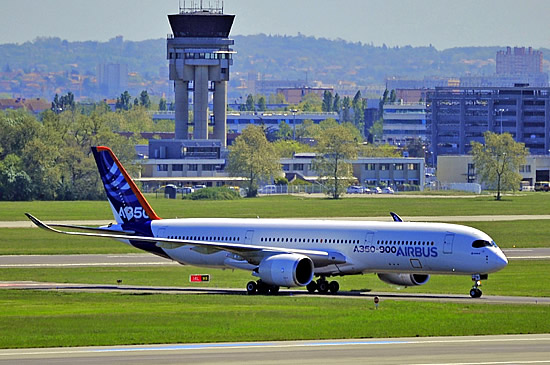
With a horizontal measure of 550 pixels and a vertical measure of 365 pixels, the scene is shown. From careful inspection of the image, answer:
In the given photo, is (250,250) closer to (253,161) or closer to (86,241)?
(86,241)

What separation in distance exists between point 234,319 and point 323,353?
9205 millimetres

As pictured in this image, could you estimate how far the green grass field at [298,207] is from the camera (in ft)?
456

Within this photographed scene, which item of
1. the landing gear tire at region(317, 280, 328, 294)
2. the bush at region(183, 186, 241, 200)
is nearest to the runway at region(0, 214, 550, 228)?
the bush at region(183, 186, 241, 200)

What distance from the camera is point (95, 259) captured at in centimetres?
8762

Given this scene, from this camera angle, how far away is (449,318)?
5012cm

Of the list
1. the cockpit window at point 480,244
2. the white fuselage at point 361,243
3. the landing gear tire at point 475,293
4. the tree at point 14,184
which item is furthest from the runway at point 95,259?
the tree at point 14,184

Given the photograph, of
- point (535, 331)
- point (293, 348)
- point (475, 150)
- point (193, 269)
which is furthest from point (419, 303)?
point (475, 150)

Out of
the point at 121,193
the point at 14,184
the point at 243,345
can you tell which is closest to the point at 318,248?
the point at 121,193

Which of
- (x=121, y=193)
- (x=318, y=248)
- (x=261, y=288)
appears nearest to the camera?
(x=261, y=288)

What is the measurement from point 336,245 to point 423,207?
296 feet

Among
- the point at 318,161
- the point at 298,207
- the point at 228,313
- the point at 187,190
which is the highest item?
the point at 228,313

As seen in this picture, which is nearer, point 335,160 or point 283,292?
point 283,292

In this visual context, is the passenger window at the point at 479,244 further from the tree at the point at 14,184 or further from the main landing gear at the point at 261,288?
the tree at the point at 14,184

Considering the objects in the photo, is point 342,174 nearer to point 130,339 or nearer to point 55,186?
point 55,186
